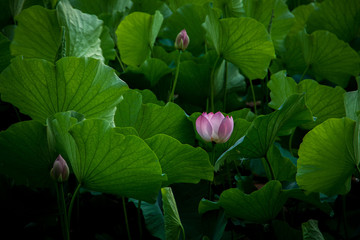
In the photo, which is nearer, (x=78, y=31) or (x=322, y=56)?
(x=78, y=31)

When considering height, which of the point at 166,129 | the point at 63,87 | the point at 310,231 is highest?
the point at 63,87

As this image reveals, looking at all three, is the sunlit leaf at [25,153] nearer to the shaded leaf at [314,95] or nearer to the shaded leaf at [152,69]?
the shaded leaf at [152,69]

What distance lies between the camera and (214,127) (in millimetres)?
823

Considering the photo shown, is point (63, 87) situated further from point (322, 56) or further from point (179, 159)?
point (322, 56)

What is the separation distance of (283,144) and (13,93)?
72 cm

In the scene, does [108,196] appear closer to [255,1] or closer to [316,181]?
[316,181]

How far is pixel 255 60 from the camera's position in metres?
1.11

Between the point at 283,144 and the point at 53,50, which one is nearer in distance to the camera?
the point at 53,50

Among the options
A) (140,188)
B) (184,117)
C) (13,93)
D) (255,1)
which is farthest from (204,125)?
(255,1)

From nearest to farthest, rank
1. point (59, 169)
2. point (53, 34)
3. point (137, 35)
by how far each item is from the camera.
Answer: point (59, 169), point (53, 34), point (137, 35)

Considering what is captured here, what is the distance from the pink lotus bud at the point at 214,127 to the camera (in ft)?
2.70

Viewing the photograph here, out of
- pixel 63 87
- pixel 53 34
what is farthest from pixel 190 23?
pixel 63 87

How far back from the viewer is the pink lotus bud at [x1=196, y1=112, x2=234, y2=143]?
824 mm

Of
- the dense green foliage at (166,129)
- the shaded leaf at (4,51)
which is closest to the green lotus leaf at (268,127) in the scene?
the dense green foliage at (166,129)
